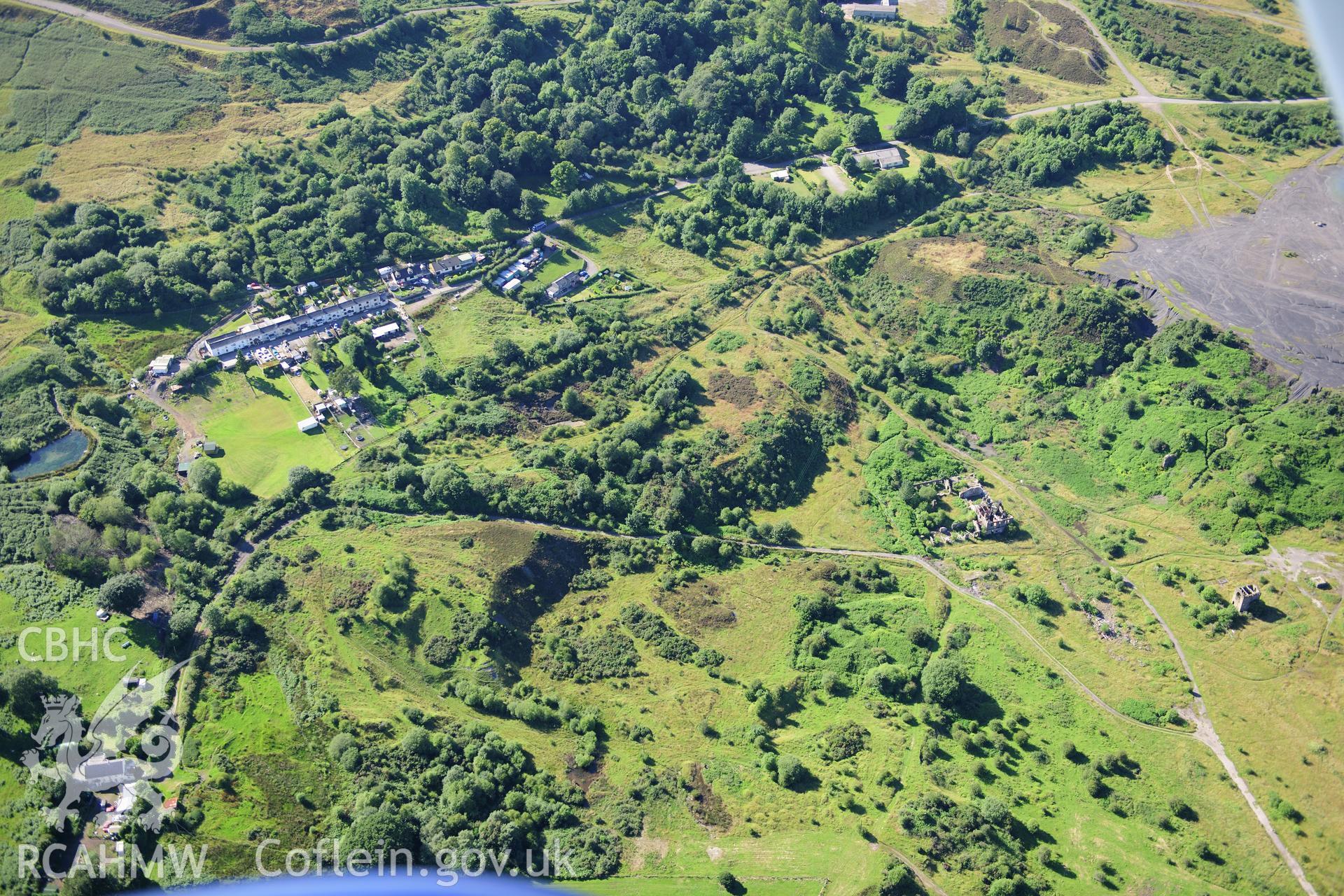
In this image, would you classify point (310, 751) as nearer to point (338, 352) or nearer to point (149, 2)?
point (338, 352)

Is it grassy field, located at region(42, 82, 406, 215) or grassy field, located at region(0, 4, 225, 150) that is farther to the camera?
grassy field, located at region(0, 4, 225, 150)

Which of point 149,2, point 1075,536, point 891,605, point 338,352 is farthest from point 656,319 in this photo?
point 149,2

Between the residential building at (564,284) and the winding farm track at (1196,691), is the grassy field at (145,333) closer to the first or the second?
the residential building at (564,284)

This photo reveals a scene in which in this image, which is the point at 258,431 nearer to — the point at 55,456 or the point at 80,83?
the point at 55,456

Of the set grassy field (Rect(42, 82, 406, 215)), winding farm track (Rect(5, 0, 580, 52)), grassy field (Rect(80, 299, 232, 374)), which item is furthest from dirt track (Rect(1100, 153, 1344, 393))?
winding farm track (Rect(5, 0, 580, 52))

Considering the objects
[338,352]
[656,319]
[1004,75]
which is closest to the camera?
[338,352]

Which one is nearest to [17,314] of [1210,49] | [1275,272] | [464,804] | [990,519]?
[464,804]

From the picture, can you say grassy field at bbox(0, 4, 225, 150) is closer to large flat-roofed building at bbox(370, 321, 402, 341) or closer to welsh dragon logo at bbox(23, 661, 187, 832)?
large flat-roofed building at bbox(370, 321, 402, 341)

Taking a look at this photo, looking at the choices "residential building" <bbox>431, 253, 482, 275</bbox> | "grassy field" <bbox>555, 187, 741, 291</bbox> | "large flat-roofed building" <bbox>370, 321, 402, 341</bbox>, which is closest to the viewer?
"large flat-roofed building" <bbox>370, 321, 402, 341</bbox>
